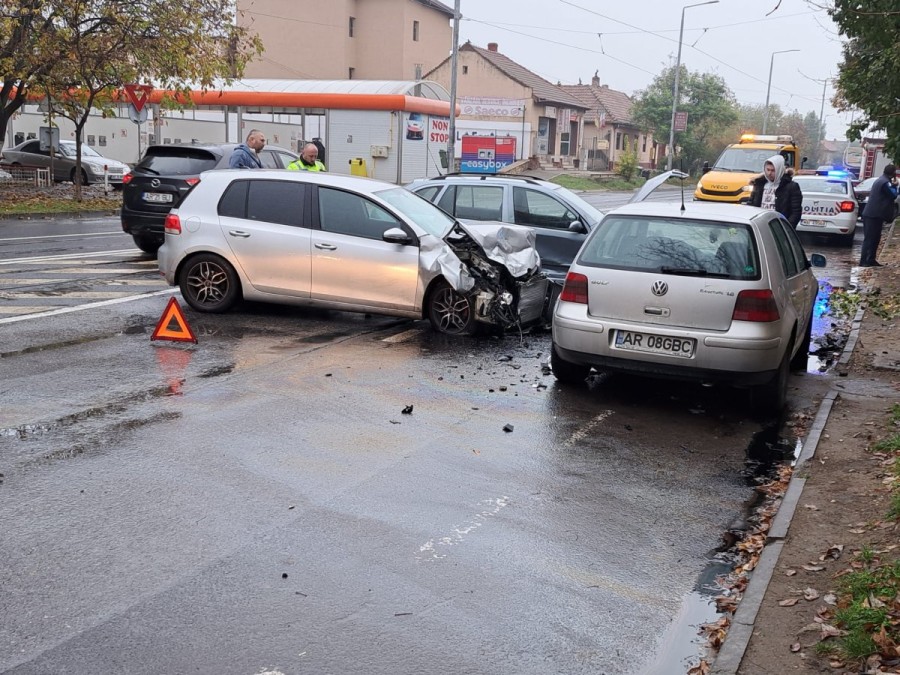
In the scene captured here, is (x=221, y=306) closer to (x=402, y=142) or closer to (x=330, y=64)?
(x=402, y=142)

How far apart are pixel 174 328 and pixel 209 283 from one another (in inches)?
62.8

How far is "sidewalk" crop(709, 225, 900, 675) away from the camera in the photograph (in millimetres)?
4086

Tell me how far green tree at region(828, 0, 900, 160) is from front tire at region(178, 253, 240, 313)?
816 centimetres

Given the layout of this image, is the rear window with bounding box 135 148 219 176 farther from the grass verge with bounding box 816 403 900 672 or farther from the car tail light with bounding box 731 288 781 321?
the grass verge with bounding box 816 403 900 672

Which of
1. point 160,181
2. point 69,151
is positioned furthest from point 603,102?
point 160,181

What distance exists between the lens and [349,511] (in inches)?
219

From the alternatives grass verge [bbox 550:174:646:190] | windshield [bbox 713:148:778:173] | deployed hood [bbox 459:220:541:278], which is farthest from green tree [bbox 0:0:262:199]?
grass verge [bbox 550:174:646:190]

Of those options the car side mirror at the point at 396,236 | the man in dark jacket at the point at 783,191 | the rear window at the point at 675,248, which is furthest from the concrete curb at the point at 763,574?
the man in dark jacket at the point at 783,191

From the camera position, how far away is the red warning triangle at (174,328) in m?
9.65

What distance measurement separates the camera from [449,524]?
17.9 ft

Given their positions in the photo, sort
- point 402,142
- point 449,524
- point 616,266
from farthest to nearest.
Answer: point 402,142
point 616,266
point 449,524

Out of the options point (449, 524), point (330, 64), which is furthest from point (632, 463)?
point (330, 64)

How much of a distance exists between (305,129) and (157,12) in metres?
17.9

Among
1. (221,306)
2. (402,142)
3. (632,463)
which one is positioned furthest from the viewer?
(402,142)
